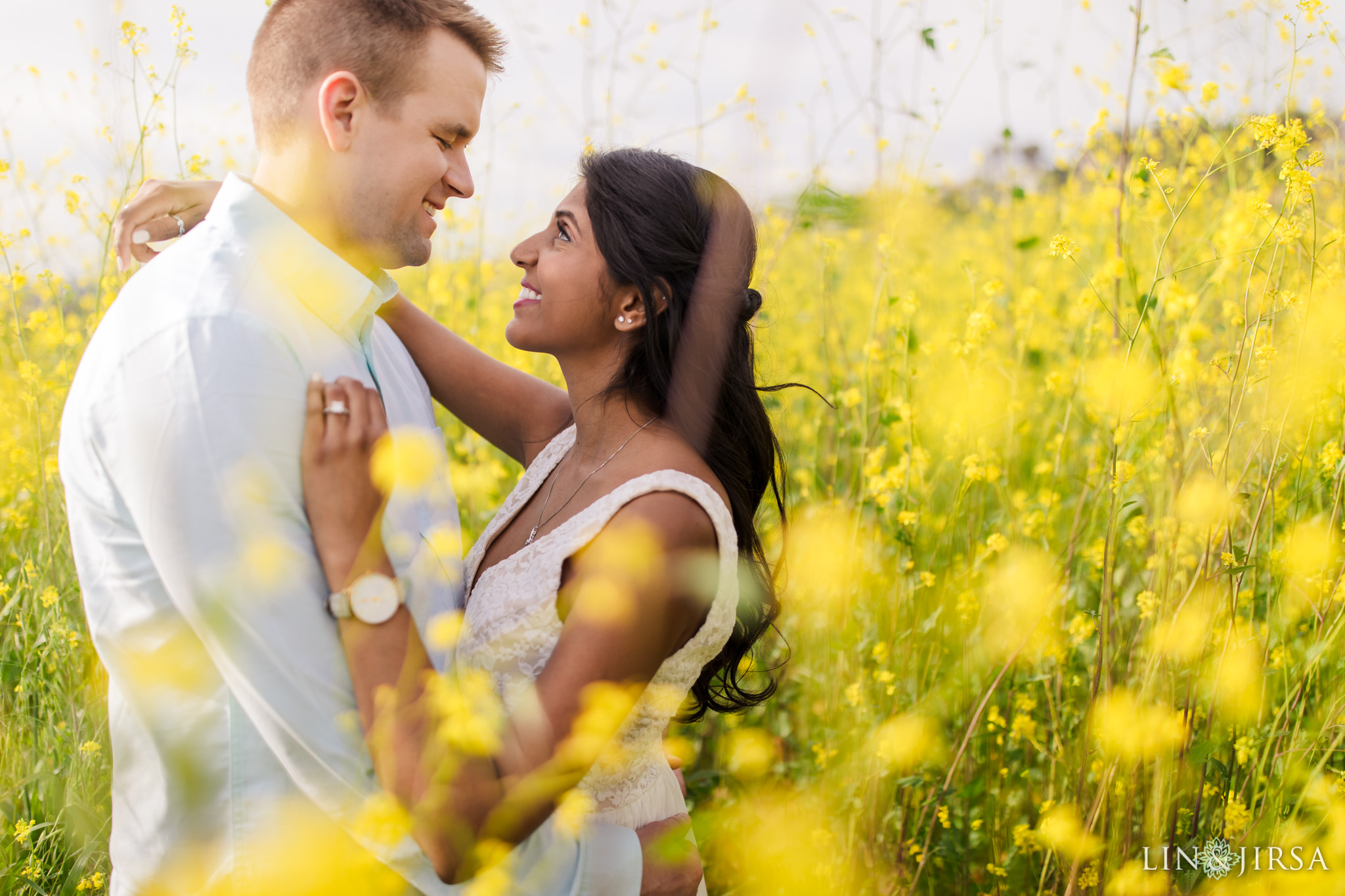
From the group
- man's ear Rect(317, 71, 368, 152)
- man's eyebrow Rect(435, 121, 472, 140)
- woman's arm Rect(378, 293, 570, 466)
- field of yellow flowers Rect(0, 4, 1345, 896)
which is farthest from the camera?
woman's arm Rect(378, 293, 570, 466)

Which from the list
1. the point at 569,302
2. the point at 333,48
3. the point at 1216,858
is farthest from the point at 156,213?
the point at 1216,858

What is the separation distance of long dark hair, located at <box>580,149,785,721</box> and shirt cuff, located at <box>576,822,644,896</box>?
1.61 ft

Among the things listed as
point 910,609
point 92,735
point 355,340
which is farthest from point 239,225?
→ point 910,609

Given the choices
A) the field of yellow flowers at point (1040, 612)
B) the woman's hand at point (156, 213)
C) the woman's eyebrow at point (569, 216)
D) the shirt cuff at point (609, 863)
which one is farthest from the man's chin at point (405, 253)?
the shirt cuff at point (609, 863)

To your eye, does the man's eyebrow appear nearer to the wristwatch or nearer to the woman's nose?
the woman's nose

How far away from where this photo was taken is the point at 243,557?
104 cm

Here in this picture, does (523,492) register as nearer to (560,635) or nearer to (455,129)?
(560,635)

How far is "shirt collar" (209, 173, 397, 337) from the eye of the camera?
1.24m

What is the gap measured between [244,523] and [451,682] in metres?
0.34

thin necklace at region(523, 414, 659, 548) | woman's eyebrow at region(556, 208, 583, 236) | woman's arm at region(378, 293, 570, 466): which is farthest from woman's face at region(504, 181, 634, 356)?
woman's arm at region(378, 293, 570, 466)

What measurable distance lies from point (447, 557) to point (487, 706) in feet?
0.87

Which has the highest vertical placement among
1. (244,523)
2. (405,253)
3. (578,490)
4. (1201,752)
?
(405,253)

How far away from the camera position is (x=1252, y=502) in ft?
6.48

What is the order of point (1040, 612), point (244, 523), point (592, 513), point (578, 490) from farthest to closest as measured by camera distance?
point (1040, 612) < point (578, 490) < point (592, 513) < point (244, 523)
